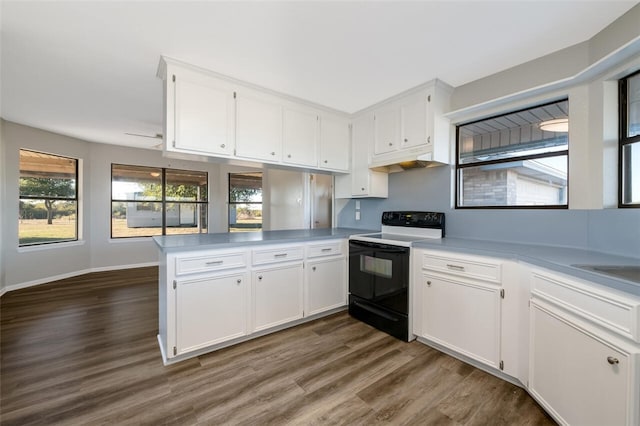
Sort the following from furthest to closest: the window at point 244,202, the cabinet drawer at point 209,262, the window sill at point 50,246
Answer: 1. the window at point 244,202
2. the window sill at point 50,246
3. the cabinet drawer at point 209,262

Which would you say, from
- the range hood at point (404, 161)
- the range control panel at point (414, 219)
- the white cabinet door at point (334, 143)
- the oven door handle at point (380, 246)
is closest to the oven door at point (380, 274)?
the oven door handle at point (380, 246)

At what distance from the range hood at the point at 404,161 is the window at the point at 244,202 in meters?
3.70

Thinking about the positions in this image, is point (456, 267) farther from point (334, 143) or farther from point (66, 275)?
point (66, 275)

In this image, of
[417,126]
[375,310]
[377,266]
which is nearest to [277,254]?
[377,266]

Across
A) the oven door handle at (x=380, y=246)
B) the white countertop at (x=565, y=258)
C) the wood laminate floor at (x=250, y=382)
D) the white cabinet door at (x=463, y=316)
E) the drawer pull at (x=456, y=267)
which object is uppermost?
the white countertop at (x=565, y=258)

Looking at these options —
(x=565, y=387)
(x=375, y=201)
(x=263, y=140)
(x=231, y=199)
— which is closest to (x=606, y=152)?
(x=565, y=387)

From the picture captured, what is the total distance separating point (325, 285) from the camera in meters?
2.92

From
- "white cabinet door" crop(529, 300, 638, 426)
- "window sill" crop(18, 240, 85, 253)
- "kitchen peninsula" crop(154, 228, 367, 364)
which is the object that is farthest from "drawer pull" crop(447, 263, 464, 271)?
"window sill" crop(18, 240, 85, 253)

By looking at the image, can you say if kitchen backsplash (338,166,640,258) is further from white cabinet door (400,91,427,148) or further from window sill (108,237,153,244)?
window sill (108,237,153,244)

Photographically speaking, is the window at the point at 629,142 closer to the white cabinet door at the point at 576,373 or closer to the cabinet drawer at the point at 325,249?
the white cabinet door at the point at 576,373

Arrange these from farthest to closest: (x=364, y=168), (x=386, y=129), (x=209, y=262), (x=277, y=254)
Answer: (x=364, y=168)
(x=386, y=129)
(x=277, y=254)
(x=209, y=262)

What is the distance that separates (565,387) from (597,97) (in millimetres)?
1941

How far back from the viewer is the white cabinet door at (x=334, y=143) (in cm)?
324

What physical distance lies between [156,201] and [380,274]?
5.24 metres
